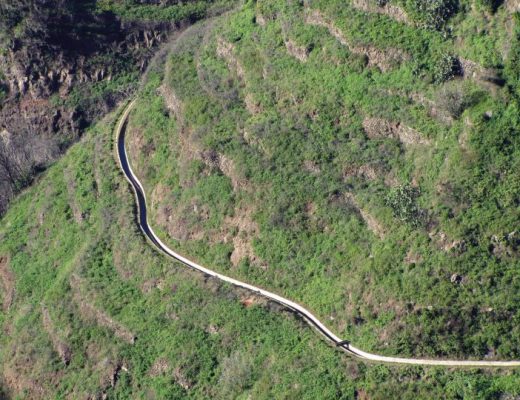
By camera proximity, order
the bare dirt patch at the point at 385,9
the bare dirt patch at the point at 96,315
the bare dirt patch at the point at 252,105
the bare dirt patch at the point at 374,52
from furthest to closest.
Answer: the bare dirt patch at the point at 252,105, the bare dirt patch at the point at 385,9, the bare dirt patch at the point at 96,315, the bare dirt patch at the point at 374,52

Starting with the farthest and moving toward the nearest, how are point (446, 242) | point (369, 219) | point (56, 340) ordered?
point (56, 340) → point (369, 219) → point (446, 242)

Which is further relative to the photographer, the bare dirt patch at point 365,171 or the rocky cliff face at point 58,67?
the rocky cliff face at point 58,67

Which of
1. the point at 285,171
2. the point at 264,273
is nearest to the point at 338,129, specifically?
the point at 285,171

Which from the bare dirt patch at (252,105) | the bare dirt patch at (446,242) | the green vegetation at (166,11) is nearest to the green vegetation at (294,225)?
the bare dirt patch at (446,242)

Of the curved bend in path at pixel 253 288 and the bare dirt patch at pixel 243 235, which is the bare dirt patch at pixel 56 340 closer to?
the curved bend in path at pixel 253 288

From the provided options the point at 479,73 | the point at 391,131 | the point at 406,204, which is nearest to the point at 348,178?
the point at 391,131

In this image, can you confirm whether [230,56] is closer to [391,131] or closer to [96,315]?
→ [391,131]

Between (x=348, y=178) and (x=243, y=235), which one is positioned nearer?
(x=348, y=178)
